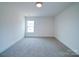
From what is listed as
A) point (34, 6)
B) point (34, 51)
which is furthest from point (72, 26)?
point (34, 6)

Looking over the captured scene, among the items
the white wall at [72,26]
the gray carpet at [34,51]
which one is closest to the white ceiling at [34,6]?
the white wall at [72,26]

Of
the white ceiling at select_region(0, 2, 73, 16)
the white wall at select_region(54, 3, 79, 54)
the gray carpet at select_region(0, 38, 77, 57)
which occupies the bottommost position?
the gray carpet at select_region(0, 38, 77, 57)

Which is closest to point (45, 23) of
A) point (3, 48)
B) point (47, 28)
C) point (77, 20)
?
point (47, 28)

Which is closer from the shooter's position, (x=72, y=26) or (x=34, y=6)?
(x=34, y=6)

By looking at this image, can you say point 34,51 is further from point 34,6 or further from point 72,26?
point 72,26

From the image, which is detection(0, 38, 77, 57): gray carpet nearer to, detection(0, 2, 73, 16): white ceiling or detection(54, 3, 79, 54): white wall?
detection(54, 3, 79, 54): white wall

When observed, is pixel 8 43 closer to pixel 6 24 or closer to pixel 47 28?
pixel 6 24

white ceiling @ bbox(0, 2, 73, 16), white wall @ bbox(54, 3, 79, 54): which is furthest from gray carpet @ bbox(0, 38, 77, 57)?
white ceiling @ bbox(0, 2, 73, 16)

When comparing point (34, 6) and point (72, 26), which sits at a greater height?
point (34, 6)

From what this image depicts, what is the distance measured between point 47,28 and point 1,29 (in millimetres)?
3427

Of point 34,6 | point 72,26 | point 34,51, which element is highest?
point 34,6

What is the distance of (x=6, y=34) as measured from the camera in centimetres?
285

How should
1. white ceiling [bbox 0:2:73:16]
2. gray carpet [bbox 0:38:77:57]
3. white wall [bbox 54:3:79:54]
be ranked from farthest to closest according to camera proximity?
white wall [bbox 54:3:79:54] → gray carpet [bbox 0:38:77:57] → white ceiling [bbox 0:2:73:16]

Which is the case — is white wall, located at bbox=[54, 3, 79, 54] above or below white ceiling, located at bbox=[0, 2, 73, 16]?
below
